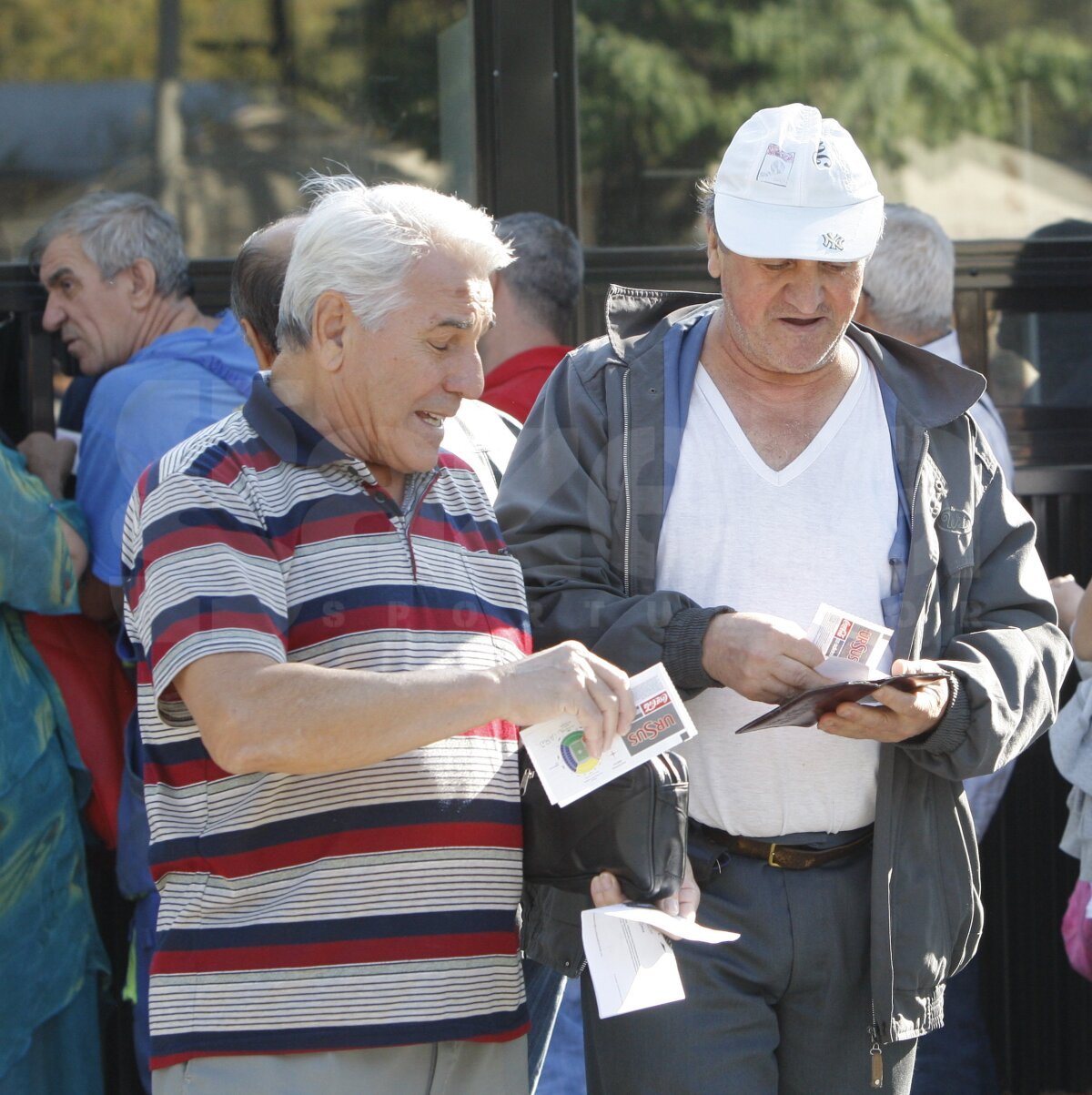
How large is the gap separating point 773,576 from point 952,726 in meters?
0.37

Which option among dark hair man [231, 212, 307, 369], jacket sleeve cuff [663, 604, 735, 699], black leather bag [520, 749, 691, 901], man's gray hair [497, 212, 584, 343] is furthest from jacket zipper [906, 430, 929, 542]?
man's gray hair [497, 212, 584, 343]

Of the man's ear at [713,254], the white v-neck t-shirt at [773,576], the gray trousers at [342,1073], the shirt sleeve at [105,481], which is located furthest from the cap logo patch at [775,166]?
the shirt sleeve at [105,481]

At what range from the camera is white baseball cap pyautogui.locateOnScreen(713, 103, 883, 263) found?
2.68 metres

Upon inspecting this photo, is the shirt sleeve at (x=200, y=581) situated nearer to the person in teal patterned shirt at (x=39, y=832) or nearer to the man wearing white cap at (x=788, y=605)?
the man wearing white cap at (x=788, y=605)

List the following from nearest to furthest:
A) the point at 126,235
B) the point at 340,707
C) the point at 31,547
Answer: the point at 340,707, the point at 31,547, the point at 126,235

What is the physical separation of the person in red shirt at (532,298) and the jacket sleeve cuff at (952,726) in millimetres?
1661

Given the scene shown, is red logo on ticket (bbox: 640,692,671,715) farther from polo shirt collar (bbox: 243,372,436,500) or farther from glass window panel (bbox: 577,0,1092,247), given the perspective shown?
glass window panel (bbox: 577,0,1092,247)

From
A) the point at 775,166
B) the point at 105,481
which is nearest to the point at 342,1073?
the point at 775,166

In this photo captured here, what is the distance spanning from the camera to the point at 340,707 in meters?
2.12

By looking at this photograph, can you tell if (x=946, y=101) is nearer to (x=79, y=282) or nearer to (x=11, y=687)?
(x=79, y=282)

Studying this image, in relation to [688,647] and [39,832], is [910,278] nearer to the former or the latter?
[688,647]

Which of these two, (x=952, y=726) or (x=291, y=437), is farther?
(x=952, y=726)

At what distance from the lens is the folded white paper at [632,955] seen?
2.32 m

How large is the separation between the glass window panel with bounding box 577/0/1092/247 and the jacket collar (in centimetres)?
161
